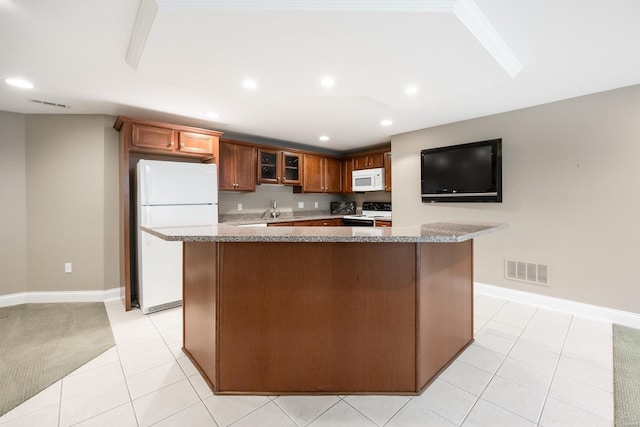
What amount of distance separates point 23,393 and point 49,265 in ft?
7.39

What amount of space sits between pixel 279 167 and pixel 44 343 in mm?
3561

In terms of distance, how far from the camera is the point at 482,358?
7.31ft

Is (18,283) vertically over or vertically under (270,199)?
under

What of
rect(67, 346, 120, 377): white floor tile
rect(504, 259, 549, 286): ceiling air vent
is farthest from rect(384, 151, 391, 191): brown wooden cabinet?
rect(67, 346, 120, 377): white floor tile

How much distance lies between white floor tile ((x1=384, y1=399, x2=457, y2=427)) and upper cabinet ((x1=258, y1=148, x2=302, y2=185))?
383 cm

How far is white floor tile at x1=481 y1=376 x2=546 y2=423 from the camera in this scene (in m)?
1.66

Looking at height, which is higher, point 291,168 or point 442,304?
point 291,168

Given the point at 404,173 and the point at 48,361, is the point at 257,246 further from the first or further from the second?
the point at 404,173

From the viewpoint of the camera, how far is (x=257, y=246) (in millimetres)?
1752

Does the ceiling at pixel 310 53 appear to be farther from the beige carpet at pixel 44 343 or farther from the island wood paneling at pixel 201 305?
the beige carpet at pixel 44 343

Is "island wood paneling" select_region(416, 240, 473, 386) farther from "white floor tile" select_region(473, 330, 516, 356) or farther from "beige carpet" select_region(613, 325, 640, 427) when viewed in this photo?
"beige carpet" select_region(613, 325, 640, 427)

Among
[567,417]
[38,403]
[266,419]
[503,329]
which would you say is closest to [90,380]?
[38,403]

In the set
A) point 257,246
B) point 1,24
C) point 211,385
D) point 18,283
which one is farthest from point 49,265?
point 257,246

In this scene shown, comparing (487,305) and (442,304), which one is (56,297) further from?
(487,305)
